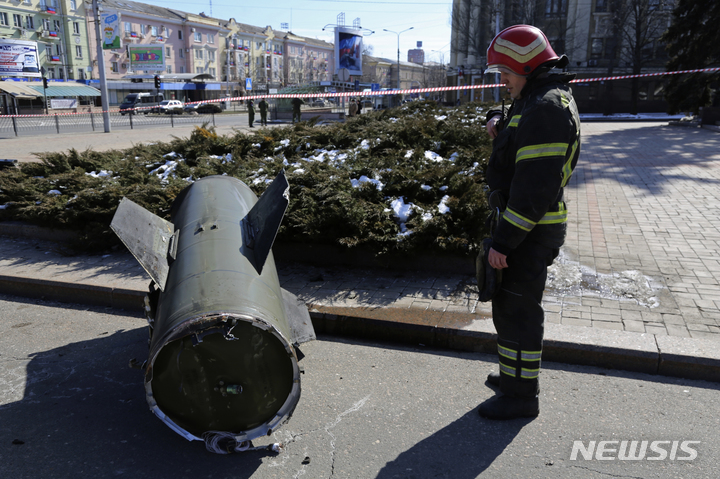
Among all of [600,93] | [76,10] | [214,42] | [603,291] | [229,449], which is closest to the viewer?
[229,449]

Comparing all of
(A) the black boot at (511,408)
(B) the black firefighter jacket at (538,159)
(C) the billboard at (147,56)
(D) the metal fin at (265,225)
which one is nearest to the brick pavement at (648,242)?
(A) the black boot at (511,408)

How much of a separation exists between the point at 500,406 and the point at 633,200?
6.17m

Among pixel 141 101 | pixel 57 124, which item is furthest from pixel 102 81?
pixel 141 101

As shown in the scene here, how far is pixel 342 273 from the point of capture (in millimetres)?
5535

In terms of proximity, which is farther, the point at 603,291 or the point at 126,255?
the point at 126,255

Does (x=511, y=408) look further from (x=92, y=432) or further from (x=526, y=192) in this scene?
(x=92, y=432)

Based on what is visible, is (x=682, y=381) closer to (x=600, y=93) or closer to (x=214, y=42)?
(x=600, y=93)

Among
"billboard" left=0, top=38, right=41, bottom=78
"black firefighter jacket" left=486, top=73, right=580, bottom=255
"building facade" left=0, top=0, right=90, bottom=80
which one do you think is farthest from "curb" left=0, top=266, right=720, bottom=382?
"building facade" left=0, top=0, right=90, bottom=80

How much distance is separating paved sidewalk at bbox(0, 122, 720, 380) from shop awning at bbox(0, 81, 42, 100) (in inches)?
1775

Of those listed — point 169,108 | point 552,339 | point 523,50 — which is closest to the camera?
point 523,50

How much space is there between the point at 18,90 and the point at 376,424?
53.3 meters

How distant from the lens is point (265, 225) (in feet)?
10.8

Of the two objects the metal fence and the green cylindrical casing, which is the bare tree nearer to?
the metal fence

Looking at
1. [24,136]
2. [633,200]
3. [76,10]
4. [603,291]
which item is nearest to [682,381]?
[603,291]
